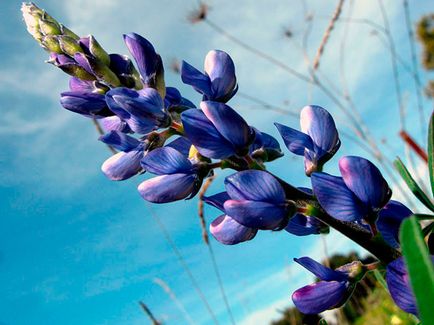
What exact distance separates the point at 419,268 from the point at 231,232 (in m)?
0.40

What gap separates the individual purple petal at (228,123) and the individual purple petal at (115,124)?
0.22 meters

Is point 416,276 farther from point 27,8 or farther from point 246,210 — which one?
point 27,8

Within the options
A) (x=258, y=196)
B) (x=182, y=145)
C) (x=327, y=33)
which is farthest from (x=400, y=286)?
(x=327, y=33)

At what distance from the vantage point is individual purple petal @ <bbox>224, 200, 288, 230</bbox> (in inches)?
30.1

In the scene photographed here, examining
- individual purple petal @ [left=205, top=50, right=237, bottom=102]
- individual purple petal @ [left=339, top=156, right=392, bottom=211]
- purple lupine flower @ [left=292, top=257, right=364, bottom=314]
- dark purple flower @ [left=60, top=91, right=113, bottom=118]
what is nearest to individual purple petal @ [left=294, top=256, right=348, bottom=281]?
purple lupine flower @ [left=292, top=257, right=364, bottom=314]

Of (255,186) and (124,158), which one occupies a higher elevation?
(124,158)

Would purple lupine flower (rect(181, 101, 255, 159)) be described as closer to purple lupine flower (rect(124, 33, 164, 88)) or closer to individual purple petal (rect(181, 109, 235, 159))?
individual purple petal (rect(181, 109, 235, 159))

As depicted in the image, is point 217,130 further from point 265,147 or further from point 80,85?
point 80,85

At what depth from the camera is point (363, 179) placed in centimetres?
77

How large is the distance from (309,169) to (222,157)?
156 millimetres

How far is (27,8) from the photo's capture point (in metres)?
1.04

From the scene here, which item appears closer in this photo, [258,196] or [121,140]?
[258,196]

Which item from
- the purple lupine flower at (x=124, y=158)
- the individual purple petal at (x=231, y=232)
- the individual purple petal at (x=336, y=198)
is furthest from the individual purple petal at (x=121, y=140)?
the individual purple petal at (x=336, y=198)

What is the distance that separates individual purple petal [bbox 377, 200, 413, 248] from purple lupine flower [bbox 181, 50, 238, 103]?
1.09 feet
